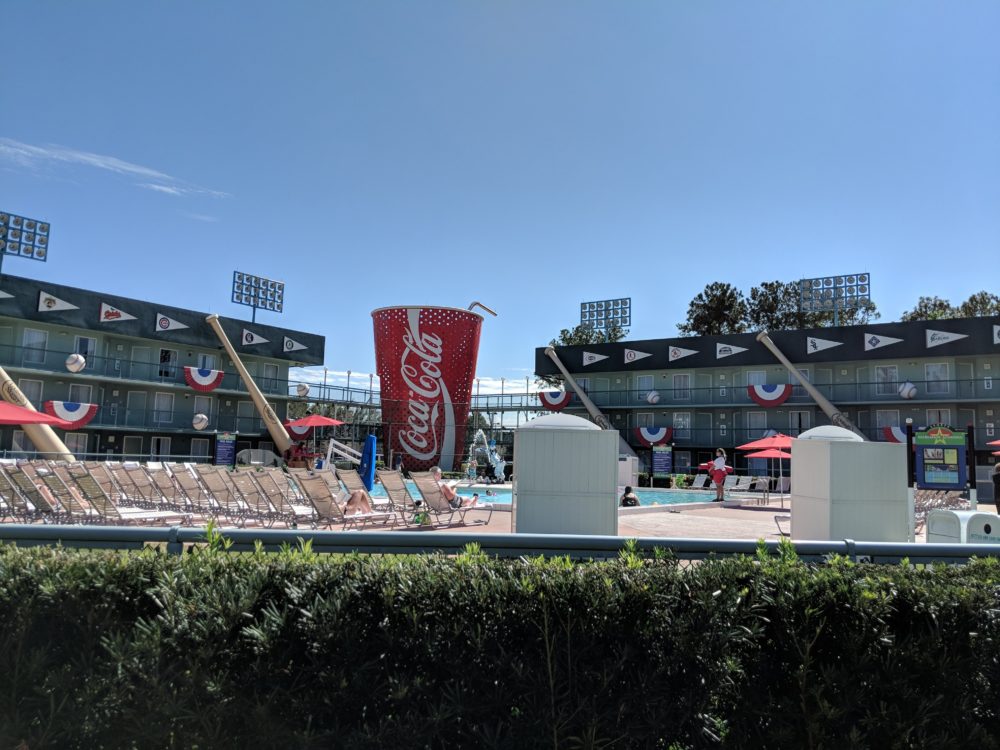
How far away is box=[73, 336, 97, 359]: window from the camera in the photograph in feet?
105

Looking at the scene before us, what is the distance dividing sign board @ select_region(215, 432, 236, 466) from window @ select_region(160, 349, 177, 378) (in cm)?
617

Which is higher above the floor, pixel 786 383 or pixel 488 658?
pixel 786 383

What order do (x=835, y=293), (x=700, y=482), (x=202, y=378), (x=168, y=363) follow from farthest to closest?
(x=835, y=293)
(x=168, y=363)
(x=202, y=378)
(x=700, y=482)

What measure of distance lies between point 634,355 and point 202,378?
23756 mm

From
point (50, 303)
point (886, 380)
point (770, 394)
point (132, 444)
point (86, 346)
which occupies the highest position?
point (50, 303)

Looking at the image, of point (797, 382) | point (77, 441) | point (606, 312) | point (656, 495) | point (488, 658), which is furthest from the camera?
point (606, 312)

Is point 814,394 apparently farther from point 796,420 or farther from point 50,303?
point 50,303

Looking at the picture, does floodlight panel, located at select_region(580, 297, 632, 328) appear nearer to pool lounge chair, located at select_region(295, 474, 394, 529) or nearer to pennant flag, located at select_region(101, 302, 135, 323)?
pennant flag, located at select_region(101, 302, 135, 323)

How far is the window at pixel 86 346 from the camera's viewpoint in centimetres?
3200

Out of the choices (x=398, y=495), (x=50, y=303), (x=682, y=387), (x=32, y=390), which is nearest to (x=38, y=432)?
(x=398, y=495)

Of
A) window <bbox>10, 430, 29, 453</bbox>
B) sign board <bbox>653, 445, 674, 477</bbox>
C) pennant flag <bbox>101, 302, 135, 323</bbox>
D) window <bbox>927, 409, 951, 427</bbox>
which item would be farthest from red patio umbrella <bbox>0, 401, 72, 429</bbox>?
window <bbox>927, 409, 951, 427</bbox>

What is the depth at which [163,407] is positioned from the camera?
34.8m

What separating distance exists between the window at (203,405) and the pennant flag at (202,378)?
1.83 m

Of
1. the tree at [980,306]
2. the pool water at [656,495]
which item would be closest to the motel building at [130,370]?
the pool water at [656,495]
